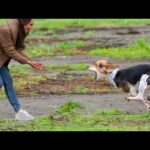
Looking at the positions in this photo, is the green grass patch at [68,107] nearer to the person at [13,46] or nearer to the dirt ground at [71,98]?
the dirt ground at [71,98]

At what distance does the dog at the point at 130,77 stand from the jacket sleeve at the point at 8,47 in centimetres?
253

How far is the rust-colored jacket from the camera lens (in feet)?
47.9

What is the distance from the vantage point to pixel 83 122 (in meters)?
14.4

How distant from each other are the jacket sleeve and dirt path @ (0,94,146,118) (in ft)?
4.93

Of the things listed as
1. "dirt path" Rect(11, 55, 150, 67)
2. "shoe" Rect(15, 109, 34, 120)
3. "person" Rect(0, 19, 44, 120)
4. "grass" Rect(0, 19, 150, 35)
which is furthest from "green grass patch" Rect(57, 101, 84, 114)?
"grass" Rect(0, 19, 150, 35)

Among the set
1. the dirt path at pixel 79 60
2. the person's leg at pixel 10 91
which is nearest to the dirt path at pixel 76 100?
the person's leg at pixel 10 91

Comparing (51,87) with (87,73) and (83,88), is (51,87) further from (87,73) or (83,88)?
(87,73)

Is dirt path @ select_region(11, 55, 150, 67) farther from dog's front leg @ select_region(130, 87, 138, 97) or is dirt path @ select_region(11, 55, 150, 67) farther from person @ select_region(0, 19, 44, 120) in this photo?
person @ select_region(0, 19, 44, 120)

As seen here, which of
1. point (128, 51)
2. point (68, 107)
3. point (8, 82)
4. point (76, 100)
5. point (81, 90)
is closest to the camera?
point (8, 82)

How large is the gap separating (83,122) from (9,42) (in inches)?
77.0

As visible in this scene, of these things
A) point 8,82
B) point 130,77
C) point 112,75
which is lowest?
point 112,75

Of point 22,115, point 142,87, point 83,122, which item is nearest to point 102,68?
point 142,87

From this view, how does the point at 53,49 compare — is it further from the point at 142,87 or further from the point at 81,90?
the point at 142,87
